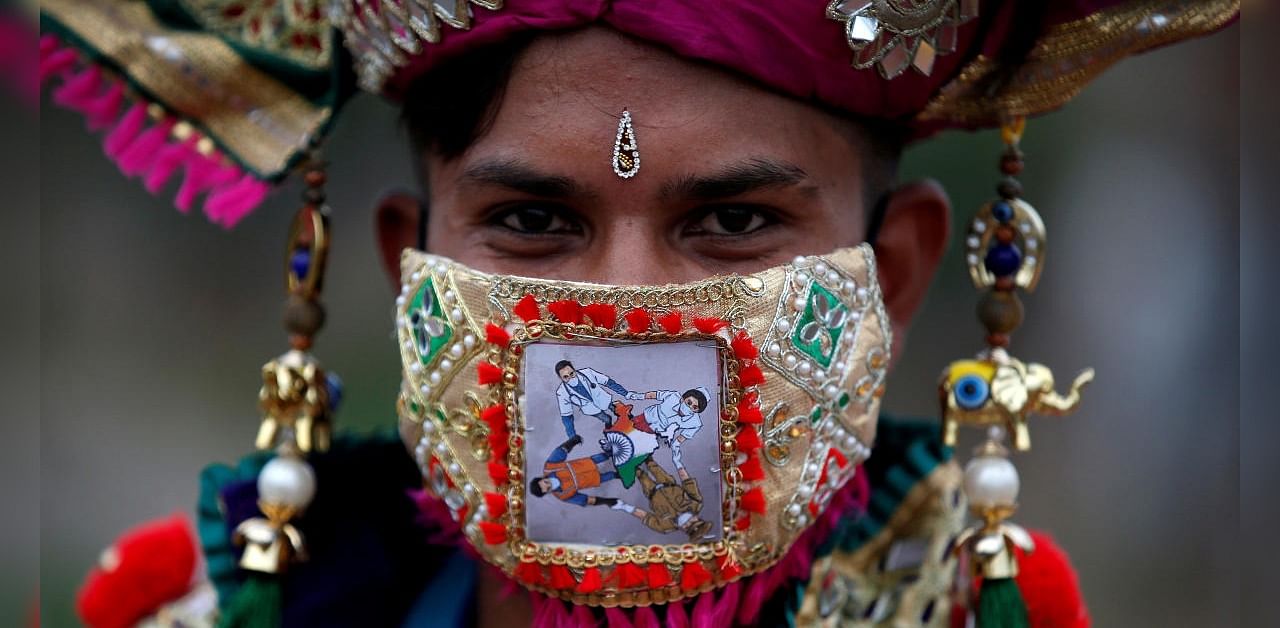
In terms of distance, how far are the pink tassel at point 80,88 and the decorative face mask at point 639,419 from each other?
0.87 meters

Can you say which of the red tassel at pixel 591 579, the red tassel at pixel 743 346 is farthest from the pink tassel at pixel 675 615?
the red tassel at pixel 743 346

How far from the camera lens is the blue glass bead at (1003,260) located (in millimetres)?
2150

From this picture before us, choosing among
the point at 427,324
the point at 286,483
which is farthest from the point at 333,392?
the point at 427,324

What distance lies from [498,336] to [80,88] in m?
1.05

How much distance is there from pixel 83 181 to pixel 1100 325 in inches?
165

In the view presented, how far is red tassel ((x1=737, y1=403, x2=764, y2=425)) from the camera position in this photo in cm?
182

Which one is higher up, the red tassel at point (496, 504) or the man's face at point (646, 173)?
the man's face at point (646, 173)

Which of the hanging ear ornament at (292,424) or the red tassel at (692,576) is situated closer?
the red tassel at (692,576)

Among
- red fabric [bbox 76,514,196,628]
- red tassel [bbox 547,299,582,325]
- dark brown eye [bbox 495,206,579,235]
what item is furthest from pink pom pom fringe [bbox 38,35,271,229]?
red tassel [bbox 547,299,582,325]

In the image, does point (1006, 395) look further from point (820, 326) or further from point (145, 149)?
point (145, 149)

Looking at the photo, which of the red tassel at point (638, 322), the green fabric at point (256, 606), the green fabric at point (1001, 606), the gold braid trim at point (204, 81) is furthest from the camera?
the gold braid trim at point (204, 81)

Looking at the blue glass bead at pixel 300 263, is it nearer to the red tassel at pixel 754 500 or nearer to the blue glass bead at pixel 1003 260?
the red tassel at pixel 754 500

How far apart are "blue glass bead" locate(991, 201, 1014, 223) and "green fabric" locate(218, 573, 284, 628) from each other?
1.41 metres

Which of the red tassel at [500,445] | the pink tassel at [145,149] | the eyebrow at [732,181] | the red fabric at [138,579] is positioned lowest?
the red fabric at [138,579]
